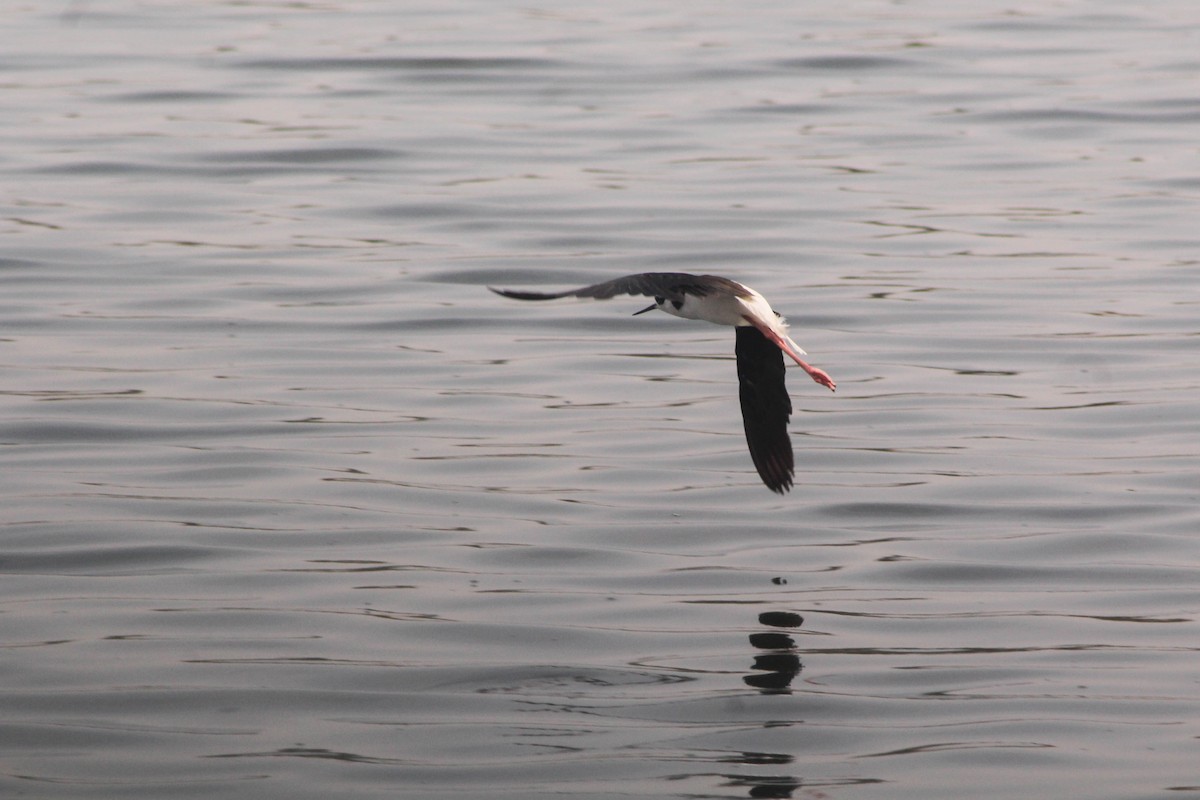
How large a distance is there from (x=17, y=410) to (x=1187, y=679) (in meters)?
6.34

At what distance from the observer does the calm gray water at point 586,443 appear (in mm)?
6930

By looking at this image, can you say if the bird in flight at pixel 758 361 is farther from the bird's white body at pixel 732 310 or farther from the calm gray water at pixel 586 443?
the calm gray water at pixel 586 443

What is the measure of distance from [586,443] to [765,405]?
209cm

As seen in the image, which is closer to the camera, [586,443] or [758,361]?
[758,361]

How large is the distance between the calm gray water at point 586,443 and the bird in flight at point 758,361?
1.56 ft

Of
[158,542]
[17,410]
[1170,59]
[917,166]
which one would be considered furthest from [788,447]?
[1170,59]

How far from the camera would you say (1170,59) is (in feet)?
73.7

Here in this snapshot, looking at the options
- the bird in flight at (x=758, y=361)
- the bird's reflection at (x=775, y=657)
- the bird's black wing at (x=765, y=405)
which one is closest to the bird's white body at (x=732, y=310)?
the bird in flight at (x=758, y=361)

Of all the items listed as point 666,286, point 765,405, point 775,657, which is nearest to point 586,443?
point 765,405

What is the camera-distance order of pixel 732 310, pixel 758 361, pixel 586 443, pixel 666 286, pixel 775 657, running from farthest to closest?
pixel 586 443 → pixel 758 361 → pixel 732 310 → pixel 666 286 → pixel 775 657

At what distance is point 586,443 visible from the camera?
10.4 m

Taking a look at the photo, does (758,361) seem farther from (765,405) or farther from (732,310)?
(732,310)

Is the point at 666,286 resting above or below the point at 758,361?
above

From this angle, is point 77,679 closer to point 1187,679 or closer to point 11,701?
point 11,701
